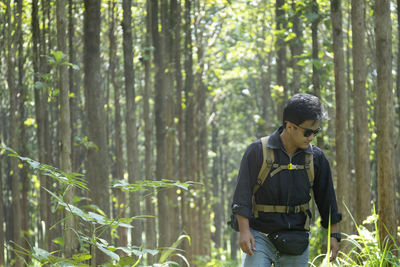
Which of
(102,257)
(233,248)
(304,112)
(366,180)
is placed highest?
(304,112)

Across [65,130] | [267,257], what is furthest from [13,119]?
[267,257]

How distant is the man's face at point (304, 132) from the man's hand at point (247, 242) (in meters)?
0.71

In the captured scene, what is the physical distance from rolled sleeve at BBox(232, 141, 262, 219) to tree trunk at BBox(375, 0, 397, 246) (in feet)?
9.52

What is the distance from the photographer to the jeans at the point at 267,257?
4.14 m

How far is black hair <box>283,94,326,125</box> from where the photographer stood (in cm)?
418

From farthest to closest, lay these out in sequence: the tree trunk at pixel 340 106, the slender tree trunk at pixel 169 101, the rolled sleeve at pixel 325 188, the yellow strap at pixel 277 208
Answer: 1. the slender tree trunk at pixel 169 101
2. the tree trunk at pixel 340 106
3. the rolled sleeve at pixel 325 188
4. the yellow strap at pixel 277 208

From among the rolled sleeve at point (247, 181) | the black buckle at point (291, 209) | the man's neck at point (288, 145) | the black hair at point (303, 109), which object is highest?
the black hair at point (303, 109)

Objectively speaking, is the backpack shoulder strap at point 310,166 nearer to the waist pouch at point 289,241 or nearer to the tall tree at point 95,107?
the waist pouch at point 289,241

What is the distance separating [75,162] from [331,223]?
478 inches

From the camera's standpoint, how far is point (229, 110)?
33312 millimetres

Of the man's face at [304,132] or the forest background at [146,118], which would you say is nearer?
the man's face at [304,132]

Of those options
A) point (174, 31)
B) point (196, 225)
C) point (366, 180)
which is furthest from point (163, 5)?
point (196, 225)

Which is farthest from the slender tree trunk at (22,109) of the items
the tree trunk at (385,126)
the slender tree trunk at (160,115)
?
the tree trunk at (385,126)

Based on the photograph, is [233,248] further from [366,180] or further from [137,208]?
[366,180]
